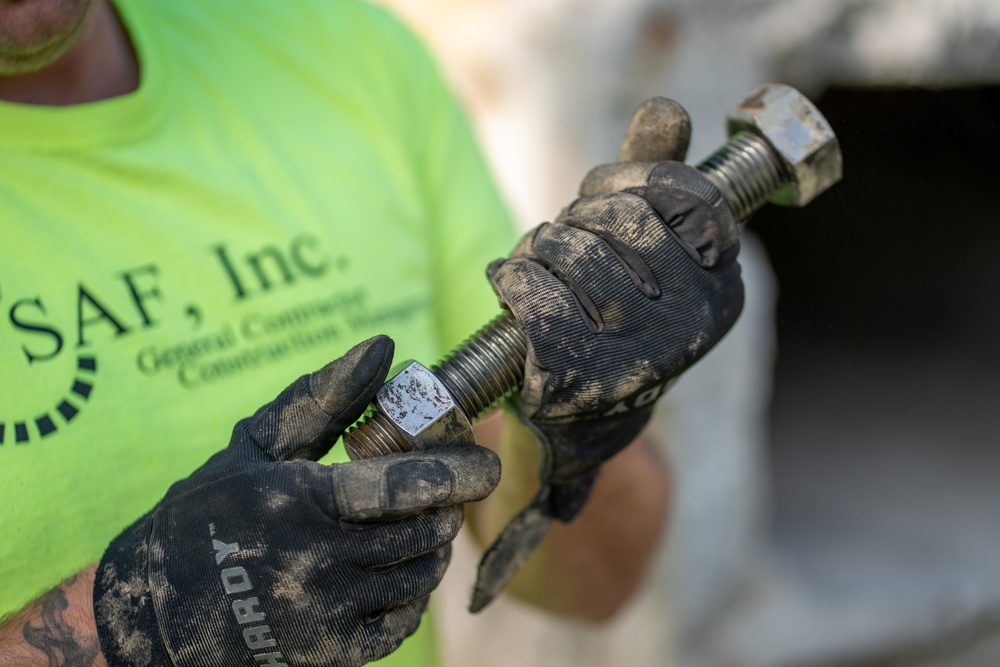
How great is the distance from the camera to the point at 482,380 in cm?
80

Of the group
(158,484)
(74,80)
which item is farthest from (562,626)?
(74,80)

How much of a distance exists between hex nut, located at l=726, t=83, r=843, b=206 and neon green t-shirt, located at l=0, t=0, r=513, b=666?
1.40 ft

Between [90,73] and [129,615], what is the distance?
2.02ft

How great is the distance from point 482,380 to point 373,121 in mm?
506

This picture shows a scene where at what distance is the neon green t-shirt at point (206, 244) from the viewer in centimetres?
83

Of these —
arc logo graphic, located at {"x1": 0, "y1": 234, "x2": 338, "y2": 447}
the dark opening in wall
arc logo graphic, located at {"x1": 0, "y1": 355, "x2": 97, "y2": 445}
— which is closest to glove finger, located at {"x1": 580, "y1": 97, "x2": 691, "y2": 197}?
arc logo graphic, located at {"x1": 0, "y1": 234, "x2": 338, "y2": 447}

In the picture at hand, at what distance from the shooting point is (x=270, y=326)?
39.8 inches

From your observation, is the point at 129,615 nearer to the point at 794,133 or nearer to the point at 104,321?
the point at 104,321

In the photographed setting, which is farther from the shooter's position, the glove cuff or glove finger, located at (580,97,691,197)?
glove finger, located at (580,97,691,197)

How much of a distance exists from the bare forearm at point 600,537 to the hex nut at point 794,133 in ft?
1.54

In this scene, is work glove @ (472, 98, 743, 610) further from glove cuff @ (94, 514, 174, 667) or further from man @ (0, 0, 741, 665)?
glove cuff @ (94, 514, 174, 667)

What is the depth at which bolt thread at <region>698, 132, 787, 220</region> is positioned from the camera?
0.88m

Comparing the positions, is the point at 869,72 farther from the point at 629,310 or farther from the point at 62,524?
the point at 62,524

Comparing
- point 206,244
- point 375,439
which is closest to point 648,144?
point 375,439
